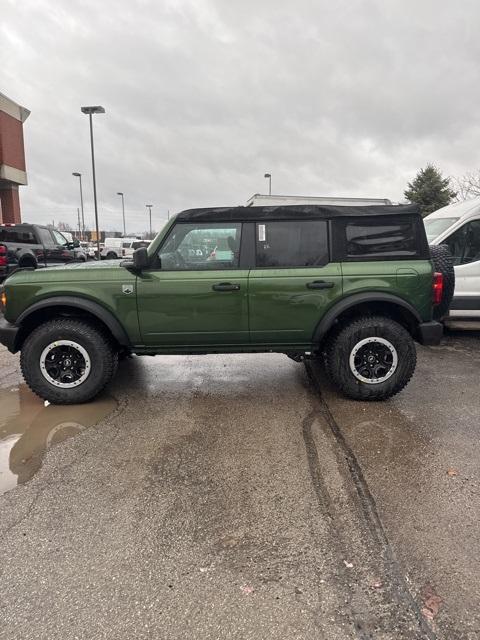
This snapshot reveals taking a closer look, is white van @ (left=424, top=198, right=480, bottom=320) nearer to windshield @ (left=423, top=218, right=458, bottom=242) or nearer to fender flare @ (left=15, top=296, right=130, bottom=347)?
windshield @ (left=423, top=218, right=458, bottom=242)

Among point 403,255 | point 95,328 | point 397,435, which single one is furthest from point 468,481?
point 95,328

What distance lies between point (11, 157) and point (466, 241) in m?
24.8

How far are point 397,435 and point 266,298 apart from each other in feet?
5.41

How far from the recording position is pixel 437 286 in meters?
4.26

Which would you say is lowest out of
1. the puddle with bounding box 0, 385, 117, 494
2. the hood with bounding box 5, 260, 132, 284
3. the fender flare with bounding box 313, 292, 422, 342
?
the puddle with bounding box 0, 385, 117, 494

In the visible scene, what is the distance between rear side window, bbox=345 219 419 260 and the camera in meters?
4.27

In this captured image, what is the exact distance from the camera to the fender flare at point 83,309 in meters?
4.11

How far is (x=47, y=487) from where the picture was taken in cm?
291

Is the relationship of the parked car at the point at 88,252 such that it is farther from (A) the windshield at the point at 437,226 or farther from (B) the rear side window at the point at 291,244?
(B) the rear side window at the point at 291,244

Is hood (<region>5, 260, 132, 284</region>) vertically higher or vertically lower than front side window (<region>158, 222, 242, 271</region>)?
lower

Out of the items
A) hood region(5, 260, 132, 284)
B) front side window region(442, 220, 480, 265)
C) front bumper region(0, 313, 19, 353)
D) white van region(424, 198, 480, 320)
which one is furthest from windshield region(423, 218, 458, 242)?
front bumper region(0, 313, 19, 353)

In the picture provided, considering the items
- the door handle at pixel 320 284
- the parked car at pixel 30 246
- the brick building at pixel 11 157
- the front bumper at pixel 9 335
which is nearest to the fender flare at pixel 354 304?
the door handle at pixel 320 284

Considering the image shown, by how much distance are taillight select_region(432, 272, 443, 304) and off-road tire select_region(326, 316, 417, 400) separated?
0.43m

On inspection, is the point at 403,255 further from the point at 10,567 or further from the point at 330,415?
the point at 10,567
